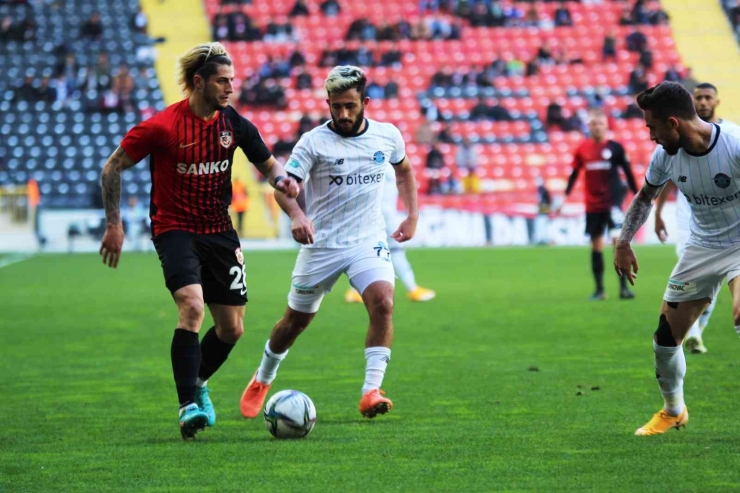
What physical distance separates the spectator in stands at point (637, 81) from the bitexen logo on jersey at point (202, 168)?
109 feet

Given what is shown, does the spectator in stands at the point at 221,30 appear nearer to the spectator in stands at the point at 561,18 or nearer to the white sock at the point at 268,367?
the spectator in stands at the point at 561,18

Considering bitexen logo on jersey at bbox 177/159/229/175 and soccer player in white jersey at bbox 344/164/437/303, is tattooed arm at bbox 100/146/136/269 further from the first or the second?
soccer player in white jersey at bbox 344/164/437/303

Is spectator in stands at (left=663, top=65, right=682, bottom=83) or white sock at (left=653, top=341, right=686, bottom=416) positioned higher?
white sock at (left=653, top=341, right=686, bottom=416)

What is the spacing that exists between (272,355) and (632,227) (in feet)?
8.09

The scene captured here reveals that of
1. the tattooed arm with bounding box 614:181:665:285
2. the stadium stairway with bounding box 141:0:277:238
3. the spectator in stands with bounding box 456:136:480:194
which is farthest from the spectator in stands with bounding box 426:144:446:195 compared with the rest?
the tattooed arm with bounding box 614:181:665:285

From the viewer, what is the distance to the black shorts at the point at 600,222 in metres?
15.8

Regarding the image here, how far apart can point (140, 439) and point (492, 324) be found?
7.18 m

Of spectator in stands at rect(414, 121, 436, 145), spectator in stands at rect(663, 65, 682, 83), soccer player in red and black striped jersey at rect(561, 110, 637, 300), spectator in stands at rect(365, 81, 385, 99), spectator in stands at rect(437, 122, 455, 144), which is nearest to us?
soccer player in red and black striped jersey at rect(561, 110, 637, 300)

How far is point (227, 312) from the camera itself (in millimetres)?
7188

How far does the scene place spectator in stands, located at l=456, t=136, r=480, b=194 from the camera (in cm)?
3444

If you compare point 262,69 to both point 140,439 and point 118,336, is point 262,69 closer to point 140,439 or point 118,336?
point 118,336

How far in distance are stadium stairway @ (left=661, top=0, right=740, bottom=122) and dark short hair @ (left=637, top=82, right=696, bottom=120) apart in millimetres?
35189

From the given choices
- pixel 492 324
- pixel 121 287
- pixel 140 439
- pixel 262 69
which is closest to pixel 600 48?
pixel 262 69

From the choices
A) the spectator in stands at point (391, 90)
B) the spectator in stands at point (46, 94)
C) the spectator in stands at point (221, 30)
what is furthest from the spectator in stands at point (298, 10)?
the spectator in stands at point (46, 94)
